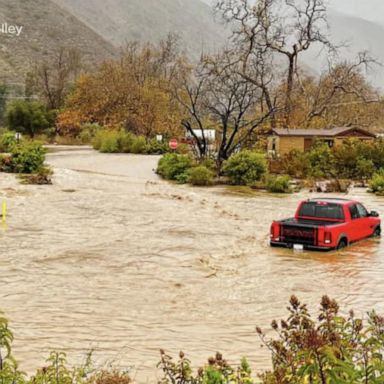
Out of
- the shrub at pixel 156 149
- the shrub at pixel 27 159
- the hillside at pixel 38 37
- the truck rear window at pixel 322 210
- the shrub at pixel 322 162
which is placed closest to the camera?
the truck rear window at pixel 322 210

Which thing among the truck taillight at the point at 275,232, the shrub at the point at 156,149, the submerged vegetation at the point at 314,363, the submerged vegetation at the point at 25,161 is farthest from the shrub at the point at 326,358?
the shrub at the point at 156,149

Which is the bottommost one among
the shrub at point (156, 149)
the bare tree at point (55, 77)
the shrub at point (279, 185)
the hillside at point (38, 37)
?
the shrub at point (279, 185)

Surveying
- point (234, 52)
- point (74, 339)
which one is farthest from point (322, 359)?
point (234, 52)

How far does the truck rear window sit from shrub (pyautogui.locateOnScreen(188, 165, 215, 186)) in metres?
20.4

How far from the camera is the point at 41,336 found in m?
10.9

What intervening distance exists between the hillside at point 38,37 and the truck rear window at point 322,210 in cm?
8963

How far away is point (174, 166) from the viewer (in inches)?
1650

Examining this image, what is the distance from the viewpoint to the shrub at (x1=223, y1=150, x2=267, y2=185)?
39.3 meters

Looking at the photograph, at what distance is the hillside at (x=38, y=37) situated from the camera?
10906cm

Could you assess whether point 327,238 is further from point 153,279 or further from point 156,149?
point 156,149

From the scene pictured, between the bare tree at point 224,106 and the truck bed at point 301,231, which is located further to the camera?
the bare tree at point 224,106

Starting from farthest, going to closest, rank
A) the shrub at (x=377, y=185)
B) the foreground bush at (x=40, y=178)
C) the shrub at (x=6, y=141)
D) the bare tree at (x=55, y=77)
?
the bare tree at (x=55, y=77), the shrub at (x=6, y=141), the foreground bush at (x=40, y=178), the shrub at (x=377, y=185)

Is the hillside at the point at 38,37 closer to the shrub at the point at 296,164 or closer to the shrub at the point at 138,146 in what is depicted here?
the shrub at the point at 138,146

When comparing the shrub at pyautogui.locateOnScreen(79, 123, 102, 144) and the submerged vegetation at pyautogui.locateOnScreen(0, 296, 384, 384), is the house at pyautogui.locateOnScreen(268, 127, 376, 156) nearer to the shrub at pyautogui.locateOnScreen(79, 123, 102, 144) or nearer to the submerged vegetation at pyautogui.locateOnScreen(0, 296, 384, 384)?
the shrub at pyautogui.locateOnScreen(79, 123, 102, 144)
